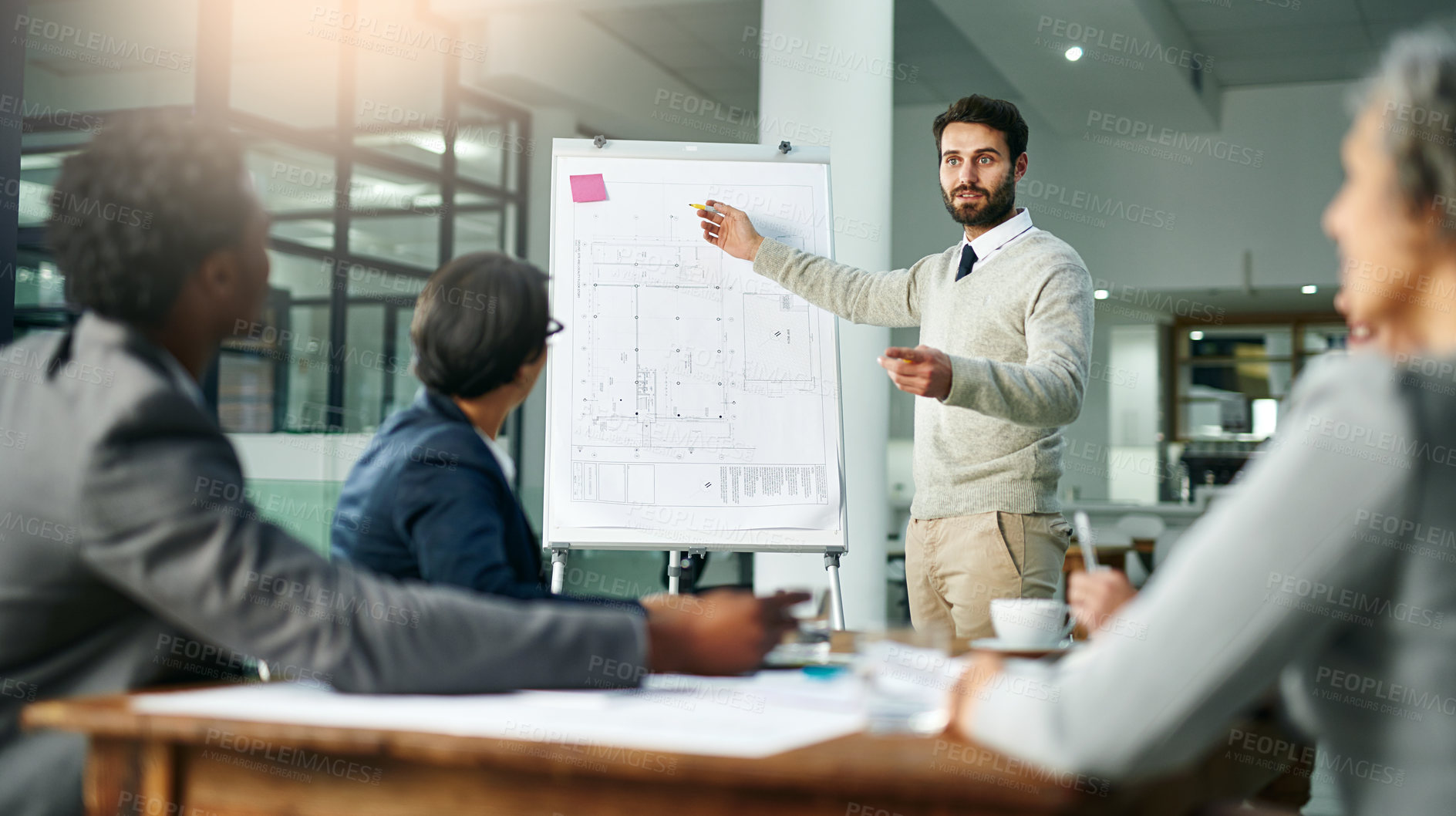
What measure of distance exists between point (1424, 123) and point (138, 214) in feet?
3.61

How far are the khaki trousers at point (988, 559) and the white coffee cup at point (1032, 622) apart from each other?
0.95m

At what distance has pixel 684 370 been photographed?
293 cm

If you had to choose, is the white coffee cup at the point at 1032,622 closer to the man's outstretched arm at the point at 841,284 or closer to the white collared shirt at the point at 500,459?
the white collared shirt at the point at 500,459

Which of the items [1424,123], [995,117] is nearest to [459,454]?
[1424,123]

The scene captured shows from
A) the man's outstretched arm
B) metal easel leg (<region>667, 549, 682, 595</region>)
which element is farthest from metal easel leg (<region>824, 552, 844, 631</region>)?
the man's outstretched arm

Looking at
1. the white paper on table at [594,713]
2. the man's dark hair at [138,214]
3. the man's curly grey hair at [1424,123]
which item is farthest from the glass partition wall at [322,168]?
the man's curly grey hair at [1424,123]

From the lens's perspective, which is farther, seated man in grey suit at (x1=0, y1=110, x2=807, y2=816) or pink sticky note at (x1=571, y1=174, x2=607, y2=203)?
pink sticky note at (x1=571, y1=174, x2=607, y2=203)

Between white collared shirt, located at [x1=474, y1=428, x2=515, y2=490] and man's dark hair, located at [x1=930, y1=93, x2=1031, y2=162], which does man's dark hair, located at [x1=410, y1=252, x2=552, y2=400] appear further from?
man's dark hair, located at [x1=930, y1=93, x2=1031, y2=162]

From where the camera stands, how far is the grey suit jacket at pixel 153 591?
1.03 metres

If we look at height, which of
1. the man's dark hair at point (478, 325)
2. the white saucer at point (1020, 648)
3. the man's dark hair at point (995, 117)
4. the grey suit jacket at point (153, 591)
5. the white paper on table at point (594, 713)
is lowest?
the white saucer at point (1020, 648)

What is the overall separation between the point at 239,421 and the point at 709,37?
11.0 feet

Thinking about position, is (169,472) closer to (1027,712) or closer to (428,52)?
(1027,712)

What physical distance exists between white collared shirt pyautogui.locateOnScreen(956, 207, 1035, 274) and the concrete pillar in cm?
118

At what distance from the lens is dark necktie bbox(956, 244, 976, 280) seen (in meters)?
2.71
